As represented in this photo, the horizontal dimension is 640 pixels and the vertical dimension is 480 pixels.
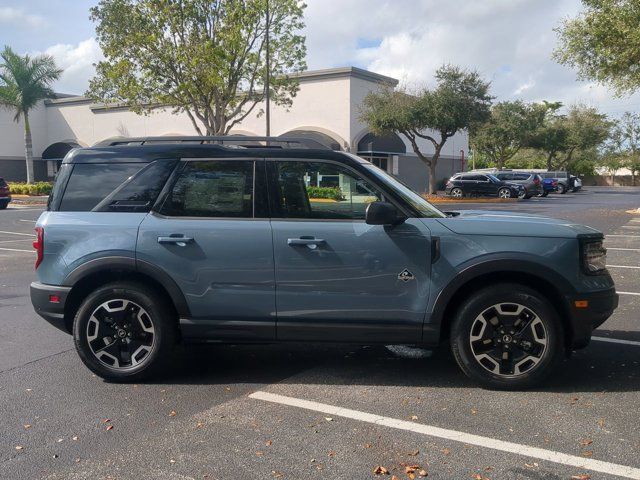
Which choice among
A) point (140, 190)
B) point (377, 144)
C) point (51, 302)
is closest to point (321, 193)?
point (140, 190)

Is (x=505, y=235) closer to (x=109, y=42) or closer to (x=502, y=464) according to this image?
(x=502, y=464)

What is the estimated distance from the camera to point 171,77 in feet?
84.1

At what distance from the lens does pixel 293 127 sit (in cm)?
3875

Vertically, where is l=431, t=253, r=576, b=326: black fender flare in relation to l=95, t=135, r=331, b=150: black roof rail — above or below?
below

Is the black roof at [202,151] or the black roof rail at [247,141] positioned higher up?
the black roof rail at [247,141]

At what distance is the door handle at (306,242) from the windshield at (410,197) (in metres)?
0.72

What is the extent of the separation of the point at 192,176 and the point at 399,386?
7.63 feet

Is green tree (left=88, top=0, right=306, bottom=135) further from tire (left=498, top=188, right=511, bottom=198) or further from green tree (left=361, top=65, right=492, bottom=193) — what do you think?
tire (left=498, top=188, right=511, bottom=198)

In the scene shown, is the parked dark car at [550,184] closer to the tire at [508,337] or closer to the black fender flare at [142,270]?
the tire at [508,337]

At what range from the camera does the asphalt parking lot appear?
358cm

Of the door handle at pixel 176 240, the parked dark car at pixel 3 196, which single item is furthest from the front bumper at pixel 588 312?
the parked dark car at pixel 3 196

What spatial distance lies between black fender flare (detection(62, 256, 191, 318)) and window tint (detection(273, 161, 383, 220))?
97 cm

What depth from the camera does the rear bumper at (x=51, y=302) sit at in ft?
16.5

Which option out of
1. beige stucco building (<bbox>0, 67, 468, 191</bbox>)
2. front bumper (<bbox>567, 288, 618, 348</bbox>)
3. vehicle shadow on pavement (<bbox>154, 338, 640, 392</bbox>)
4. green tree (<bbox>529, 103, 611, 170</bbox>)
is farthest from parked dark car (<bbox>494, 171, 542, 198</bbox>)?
front bumper (<bbox>567, 288, 618, 348</bbox>)
